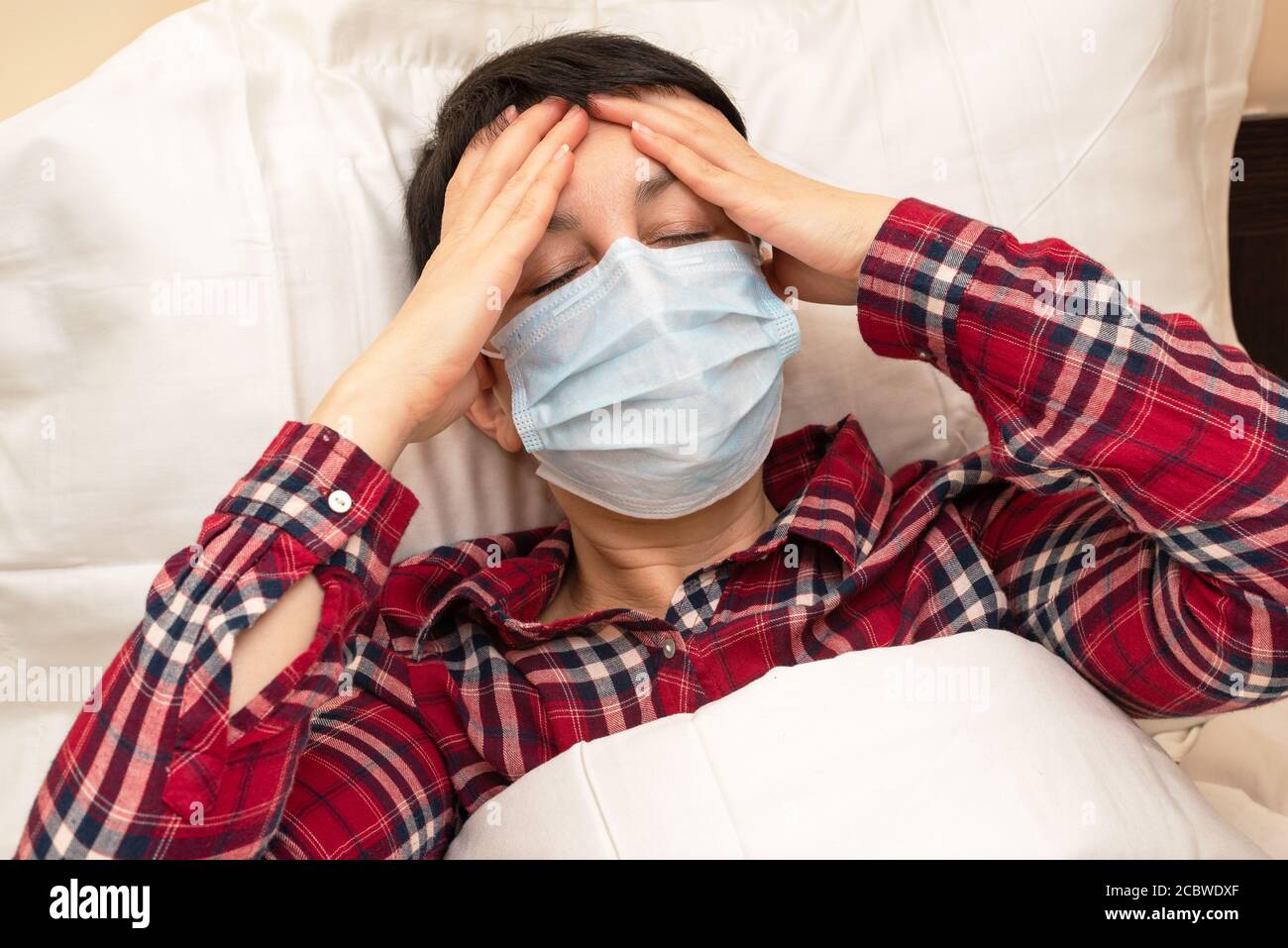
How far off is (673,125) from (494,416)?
14.8 inches

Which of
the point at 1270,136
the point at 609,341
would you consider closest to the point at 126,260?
the point at 609,341

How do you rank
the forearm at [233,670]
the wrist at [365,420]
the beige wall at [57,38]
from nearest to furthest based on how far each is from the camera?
the forearm at [233,670]
the wrist at [365,420]
the beige wall at [57,38]

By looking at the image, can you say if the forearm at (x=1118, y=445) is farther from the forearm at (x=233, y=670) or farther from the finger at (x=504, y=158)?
the forearm at (x=233, y=670)

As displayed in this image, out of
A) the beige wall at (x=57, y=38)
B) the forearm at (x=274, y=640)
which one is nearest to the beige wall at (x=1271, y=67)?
the beige wall at (x=57, y=38)

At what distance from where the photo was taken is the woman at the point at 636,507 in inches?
36.2

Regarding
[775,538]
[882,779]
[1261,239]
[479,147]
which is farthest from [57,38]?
[1261,239]

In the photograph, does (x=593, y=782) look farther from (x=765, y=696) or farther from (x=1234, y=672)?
(x=1234, y=672)

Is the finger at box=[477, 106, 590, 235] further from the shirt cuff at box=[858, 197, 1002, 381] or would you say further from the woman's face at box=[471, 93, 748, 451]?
the shirt cuff at box=[858, 197, 1002, 381]

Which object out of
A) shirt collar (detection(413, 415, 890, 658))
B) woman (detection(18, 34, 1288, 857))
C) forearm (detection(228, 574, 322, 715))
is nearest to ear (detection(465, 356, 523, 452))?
woman (detection(18, 34, 1288, 857))

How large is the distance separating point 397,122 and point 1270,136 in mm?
1204

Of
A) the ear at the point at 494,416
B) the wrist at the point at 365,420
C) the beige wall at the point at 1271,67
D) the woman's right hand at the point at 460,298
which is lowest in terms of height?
the ear at the point at 494,416

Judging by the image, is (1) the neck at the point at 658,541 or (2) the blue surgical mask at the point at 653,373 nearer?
(2) the blue surgical mask at the point at 653,373

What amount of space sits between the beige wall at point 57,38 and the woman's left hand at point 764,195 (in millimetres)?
760

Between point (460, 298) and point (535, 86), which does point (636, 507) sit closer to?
point (460, 298)
